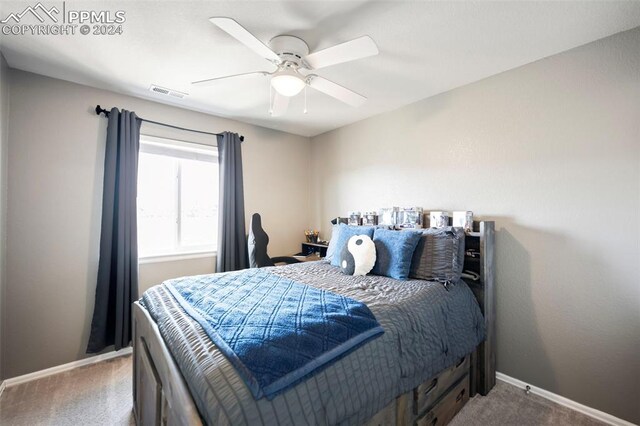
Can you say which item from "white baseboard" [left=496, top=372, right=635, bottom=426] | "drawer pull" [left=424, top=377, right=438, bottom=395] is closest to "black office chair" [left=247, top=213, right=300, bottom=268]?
"drawer pull" [left=424, top=377, right=438, bottom=395]

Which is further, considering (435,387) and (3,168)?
(3,168)

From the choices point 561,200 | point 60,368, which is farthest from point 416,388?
point 60,368

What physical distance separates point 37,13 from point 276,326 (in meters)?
2.33

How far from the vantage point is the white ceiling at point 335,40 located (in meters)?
1.57

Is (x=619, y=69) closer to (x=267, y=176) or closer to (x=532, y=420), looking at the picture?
(x=532, y=420)

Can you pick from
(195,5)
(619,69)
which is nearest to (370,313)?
(195,5)

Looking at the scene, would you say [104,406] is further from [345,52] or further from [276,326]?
[345,52]

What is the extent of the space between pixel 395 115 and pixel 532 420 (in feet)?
9.32

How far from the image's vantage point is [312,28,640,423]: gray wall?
1750mm

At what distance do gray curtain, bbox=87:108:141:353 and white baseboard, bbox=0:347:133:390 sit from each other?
127 millimetres

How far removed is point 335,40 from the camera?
1.85 metres

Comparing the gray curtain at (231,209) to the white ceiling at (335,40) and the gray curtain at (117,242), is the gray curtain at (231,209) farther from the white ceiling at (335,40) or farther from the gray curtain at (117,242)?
the gray curtain at (117,242)

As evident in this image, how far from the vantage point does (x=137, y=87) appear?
254 cm

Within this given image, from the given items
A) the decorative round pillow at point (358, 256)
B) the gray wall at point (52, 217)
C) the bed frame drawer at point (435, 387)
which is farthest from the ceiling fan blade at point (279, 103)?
the bed frame drawer at point (435, 387)
